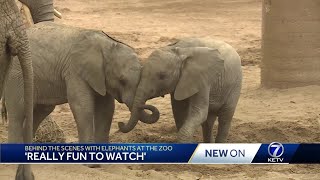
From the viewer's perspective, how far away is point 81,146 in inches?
233

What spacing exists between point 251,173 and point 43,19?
222cm

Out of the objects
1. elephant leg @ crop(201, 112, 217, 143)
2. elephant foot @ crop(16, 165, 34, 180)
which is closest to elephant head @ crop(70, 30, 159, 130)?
elephant leg @ crop(201, 112, 217, 143)

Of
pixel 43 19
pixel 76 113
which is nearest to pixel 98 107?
pixel 76 113

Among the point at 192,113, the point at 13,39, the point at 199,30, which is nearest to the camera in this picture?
the point at 13,39

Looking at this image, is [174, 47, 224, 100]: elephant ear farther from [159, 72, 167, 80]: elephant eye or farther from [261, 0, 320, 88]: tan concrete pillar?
[261, 0, 320, 88]: tan concrete pillar

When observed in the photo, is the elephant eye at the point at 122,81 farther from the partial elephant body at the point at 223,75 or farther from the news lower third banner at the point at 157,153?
the news lower third banner at the point at 157,153

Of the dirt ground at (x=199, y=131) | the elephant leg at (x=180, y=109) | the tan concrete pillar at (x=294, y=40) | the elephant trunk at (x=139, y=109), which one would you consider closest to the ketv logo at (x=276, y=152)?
the dirt ground at (x=199, y=131)

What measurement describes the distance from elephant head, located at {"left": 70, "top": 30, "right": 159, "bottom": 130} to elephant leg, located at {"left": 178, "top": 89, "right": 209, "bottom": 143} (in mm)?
319

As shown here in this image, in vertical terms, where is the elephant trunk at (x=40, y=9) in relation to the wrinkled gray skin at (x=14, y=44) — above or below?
below

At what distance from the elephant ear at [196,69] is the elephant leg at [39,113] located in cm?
111

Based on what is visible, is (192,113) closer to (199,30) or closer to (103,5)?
(199,30)

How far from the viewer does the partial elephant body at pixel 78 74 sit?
7027mm

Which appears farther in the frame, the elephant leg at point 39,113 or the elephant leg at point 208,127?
the elephant leg at point 208,127

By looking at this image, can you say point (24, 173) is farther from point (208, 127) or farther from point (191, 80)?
point (208, 127)
